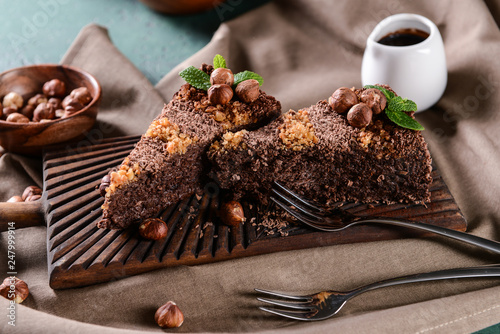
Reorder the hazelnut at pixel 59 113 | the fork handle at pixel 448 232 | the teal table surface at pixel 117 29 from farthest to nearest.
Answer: the teal table surface at pixel 117 29, the hazelnut at pixel 59 113, the fork handle at pixel 448 232

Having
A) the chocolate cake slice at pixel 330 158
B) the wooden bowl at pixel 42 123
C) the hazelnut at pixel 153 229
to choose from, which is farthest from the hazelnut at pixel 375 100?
the wooden bowl at pixel 42 123

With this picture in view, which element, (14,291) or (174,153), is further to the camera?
(174,153)

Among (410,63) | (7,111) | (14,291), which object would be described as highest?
(7,111)

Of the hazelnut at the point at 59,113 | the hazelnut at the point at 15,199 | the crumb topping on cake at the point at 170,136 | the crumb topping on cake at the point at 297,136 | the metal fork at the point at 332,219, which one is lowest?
the metal fork at the point at 332,219

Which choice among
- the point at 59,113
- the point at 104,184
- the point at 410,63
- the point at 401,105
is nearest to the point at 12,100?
the point at 59,113

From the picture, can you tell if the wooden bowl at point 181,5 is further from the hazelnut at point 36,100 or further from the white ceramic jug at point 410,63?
the white ceramic jug at point 410,63

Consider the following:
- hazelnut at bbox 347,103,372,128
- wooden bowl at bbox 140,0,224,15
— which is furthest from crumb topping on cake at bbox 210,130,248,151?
wooden bowl at bbox 140,0,224,15

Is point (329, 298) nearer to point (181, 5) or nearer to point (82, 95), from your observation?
point (82, 95)

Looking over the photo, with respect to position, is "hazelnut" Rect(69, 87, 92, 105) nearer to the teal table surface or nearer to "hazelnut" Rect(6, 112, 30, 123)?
"hazelnut" Rect(6, 112, 30, 123)
